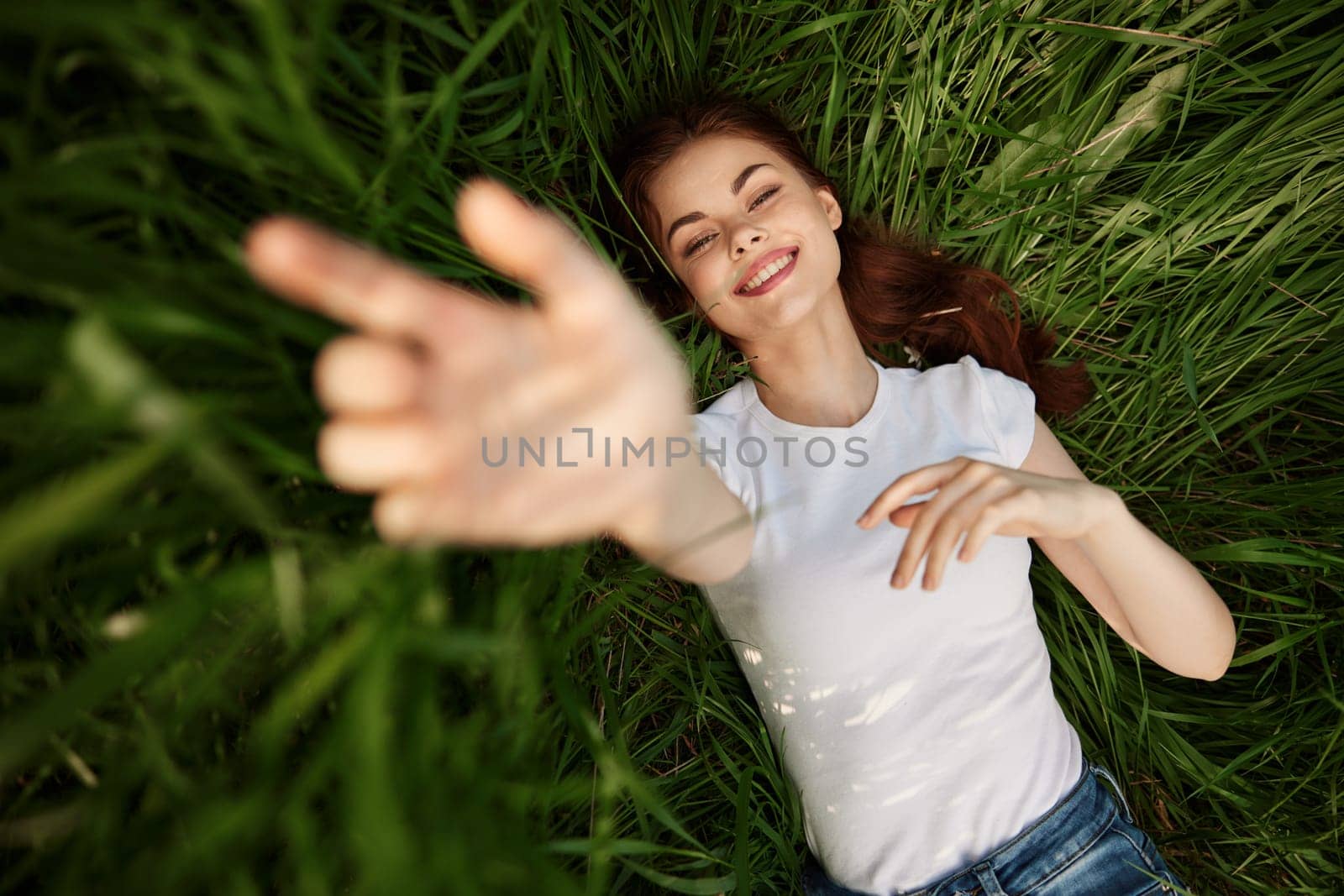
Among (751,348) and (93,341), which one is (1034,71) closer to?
(751,348)

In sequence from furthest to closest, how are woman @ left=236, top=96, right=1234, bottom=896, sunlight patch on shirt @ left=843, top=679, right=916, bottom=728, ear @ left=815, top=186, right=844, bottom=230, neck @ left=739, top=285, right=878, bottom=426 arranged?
ear @ left=815, top=186, right=844, bottom=230 < neck @ left=739, top=285, right=878, bottom=426 < sunlight patch on shirt @ left=843, top=679, right=916, bottom=728 < woman @ left=236, top=96, right=1234, bottom=896

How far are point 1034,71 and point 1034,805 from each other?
172cm

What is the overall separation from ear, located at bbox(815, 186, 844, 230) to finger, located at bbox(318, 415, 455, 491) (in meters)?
1.33

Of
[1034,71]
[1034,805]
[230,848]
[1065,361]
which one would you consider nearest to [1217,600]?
[1034,805]

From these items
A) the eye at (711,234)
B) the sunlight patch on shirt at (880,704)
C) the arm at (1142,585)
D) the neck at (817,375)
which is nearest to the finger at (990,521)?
the arm at (1142,585)

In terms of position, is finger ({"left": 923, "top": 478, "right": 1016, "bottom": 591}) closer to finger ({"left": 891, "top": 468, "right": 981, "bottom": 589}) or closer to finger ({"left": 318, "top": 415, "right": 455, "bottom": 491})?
finger ({"left": 891, "top": 468, "right": 981, "bottom": 589})

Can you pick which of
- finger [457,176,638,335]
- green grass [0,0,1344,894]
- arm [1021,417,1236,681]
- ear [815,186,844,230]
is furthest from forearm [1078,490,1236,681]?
finger [457,176,638,335]

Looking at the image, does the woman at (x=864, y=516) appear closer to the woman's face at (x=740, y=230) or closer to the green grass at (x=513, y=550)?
the woman's face at (x=740, y=230)

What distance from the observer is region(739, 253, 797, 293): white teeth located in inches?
58.5

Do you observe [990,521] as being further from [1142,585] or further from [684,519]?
[1142,585]

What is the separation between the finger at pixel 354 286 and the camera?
0.61 metres

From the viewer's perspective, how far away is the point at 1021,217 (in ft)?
5.91

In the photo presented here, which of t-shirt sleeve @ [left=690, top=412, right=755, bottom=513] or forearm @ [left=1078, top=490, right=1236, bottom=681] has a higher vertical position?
t-shirt sleeve @ [left=690, top=412, right=755, bottom=513]

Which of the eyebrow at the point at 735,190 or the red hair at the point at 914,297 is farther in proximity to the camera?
the red hair at the point at 914,297
